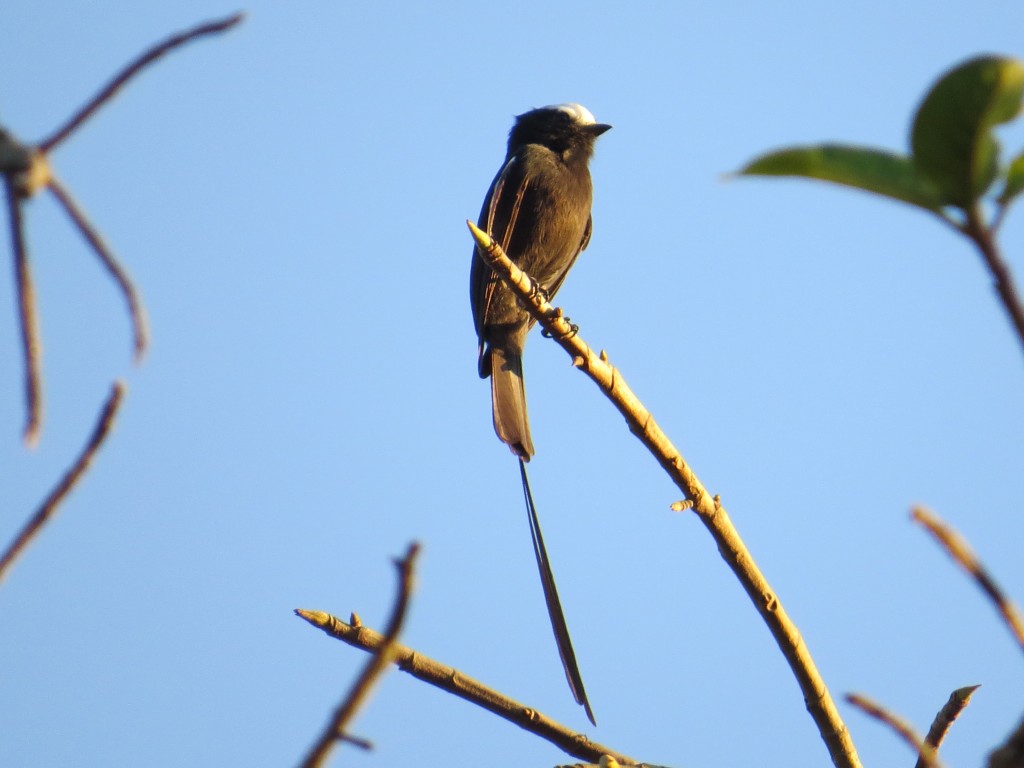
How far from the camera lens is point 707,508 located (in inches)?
96.5

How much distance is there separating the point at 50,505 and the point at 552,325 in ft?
7.48

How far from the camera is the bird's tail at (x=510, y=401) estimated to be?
3.86 m

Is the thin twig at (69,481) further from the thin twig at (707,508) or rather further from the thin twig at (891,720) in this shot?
the thin twig at (707,508)

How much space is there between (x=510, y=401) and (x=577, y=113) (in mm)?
1961

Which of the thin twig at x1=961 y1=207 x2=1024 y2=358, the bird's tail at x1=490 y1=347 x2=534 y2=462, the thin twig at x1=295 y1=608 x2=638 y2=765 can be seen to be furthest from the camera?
the bird's tail at x1=490 y1=347 x2=534 y2=462

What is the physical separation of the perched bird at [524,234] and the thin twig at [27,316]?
318 centimetres

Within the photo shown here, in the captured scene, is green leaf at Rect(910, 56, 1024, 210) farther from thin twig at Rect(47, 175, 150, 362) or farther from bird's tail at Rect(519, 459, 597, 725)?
bird's tail at Rect(519, 459, 597, 725)

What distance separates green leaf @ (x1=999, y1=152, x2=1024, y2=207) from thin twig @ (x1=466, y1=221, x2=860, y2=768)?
169cm

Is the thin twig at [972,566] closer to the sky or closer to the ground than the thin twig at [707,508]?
closer to the ground

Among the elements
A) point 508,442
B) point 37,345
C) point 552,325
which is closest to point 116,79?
point 37,345

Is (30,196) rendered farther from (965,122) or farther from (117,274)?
(965,122)

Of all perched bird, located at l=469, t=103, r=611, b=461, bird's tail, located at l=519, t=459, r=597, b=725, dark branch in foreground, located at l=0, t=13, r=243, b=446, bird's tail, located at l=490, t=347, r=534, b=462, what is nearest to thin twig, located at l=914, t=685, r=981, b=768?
bird's tail, located at l=519, t=459, r=597, b=725

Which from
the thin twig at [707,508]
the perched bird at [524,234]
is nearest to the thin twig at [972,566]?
the thin twig at [707,508]

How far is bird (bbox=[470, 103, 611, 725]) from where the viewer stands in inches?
170
